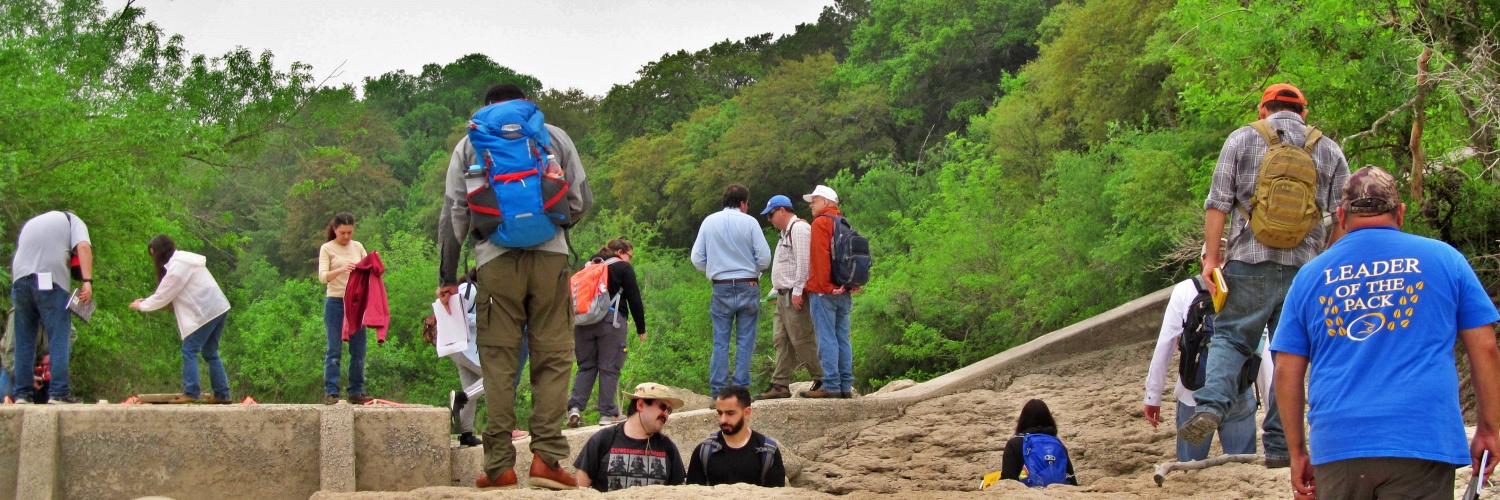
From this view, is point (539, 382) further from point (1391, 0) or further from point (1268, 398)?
point (1391, 0)

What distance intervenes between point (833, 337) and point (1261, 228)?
4.44 m

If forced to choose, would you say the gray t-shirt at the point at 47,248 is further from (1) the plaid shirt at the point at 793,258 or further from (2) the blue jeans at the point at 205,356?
(1) the plaid shirt at the point at 793,258

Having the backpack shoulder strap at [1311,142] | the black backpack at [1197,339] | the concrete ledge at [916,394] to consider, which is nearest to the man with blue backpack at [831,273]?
the concrete ledge at [916,394]

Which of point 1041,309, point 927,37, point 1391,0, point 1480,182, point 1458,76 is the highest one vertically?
point 927,37

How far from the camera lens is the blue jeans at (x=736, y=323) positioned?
9469 mm

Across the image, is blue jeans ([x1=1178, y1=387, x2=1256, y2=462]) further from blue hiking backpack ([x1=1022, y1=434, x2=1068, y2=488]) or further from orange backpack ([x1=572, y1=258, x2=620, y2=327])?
orange backpack ([x1=572, y1=258, x2=620, y2=327])

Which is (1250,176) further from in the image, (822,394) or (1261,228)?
(822,394)

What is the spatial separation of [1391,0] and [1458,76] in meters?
1.21

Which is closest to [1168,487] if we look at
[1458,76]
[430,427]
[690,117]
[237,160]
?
[430,427]

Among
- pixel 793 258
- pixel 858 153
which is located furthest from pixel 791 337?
pixel 858 153

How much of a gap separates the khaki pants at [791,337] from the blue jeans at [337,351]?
9.24 ft

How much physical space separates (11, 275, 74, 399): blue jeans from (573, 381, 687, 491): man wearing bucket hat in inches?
143

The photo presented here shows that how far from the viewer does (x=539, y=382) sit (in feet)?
19.6

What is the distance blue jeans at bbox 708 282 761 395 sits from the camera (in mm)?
9469
